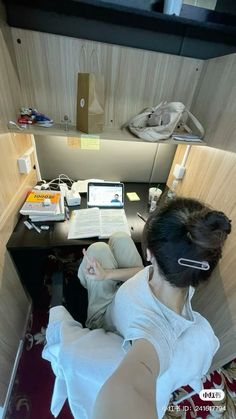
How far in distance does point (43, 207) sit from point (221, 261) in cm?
97

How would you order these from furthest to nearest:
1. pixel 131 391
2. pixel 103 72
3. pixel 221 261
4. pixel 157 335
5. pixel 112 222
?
pixel 112 222, pixel 103 72, pixel 221 261, pixel 157 335, pixel 131 391

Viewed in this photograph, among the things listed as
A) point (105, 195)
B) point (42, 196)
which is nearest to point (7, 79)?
point (42, 196)

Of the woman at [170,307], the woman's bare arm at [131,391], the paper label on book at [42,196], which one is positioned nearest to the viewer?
the woman's bare arm at [131,391]

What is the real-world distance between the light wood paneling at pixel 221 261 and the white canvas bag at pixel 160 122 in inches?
8.5

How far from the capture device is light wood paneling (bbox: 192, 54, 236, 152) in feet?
2.84

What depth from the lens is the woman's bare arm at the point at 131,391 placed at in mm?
319

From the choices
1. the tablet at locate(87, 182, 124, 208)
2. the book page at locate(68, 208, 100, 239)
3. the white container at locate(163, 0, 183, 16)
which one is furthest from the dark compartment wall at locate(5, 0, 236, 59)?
the book page at locate(68, 208, 100, 239)

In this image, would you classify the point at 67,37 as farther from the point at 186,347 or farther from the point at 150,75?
the point at 186,347

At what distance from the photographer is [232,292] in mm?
847

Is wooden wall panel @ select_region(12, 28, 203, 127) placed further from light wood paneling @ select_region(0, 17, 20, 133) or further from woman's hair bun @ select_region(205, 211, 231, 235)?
woman's hair bun @ select_region(205, 211, 231, 235)

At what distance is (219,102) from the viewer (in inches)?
37.3

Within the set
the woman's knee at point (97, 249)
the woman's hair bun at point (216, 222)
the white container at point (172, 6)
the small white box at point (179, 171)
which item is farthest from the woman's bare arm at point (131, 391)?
the white container at point (172, 6)

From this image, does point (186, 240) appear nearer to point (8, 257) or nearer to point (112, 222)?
point (112, 222)

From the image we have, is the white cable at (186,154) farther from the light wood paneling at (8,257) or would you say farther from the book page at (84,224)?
the light wood paneling at (8,257)
